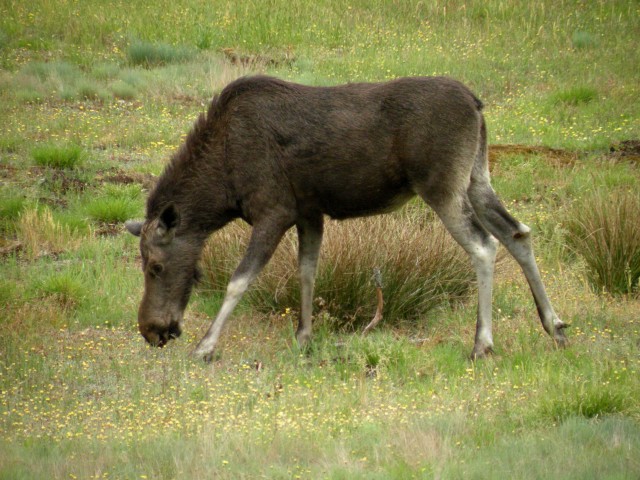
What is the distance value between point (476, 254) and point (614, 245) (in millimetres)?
2453

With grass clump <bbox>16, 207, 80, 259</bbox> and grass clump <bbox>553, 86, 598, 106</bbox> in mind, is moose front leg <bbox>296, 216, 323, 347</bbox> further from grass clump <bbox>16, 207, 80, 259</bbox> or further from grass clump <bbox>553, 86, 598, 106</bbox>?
grass clump <bbox>553, 86, 598, 106</bbox>

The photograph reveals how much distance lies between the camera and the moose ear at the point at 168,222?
8853 mm

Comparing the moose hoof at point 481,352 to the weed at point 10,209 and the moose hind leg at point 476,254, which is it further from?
the weed at point 10,209

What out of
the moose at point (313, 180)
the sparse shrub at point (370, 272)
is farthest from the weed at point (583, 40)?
the moose at point (313, 180)

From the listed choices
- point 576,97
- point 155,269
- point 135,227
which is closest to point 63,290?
point 135,227

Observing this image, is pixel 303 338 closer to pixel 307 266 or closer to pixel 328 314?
pixel 328 314

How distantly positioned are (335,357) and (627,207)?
12.1 ft

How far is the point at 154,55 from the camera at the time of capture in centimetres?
2136

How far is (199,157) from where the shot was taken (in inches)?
355

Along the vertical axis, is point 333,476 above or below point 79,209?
above

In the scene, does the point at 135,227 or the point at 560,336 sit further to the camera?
the point at 135,227

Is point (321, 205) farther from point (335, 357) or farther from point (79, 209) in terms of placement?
point (79, 209)

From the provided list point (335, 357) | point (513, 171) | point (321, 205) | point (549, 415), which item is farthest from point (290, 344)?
point (513, 171)

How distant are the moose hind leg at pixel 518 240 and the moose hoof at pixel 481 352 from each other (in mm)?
549
